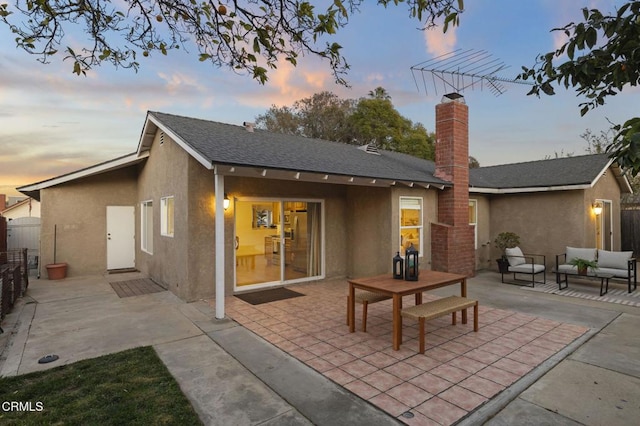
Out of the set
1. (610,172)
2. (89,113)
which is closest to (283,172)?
(89,113)

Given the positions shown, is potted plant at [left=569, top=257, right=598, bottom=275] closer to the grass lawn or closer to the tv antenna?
the tv antenna

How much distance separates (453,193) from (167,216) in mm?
7989

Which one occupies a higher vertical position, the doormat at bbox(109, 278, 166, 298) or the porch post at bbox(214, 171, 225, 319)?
the porch post at bbox(214, 171, 225, 319)

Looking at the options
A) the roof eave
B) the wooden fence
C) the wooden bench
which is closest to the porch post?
the wooden bench

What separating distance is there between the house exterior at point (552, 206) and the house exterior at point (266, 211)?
8 cm

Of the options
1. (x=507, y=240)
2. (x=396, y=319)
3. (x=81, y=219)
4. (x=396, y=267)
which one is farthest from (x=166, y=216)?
(x=507, y=240)

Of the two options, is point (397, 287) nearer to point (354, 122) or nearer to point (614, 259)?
point (614, 259)

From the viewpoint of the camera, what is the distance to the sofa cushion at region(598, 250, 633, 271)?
8.38m

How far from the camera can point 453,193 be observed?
9.95 m

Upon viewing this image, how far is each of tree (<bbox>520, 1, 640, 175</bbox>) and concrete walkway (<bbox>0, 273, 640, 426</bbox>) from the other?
2569 mm

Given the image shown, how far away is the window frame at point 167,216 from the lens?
8.38 meters

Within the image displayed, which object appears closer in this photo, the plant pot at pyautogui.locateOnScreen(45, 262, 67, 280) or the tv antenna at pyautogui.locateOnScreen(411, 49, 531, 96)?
the tv antenna at pyautogui.locateOnScreen(411, 49, 531, 96)

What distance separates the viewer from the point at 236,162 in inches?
238

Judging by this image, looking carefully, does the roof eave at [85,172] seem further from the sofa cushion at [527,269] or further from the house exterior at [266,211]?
the sofa cushion at [527,269]
